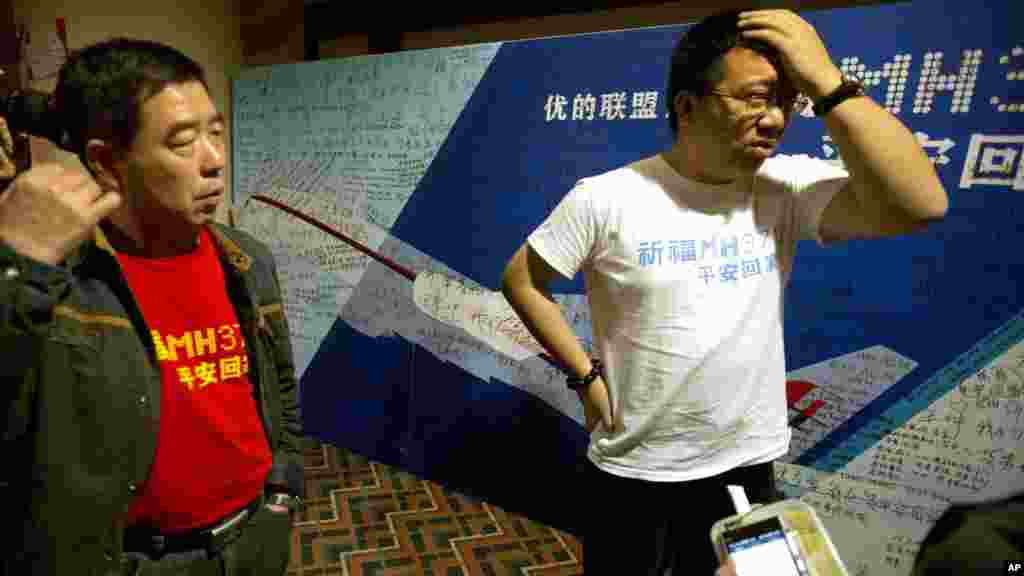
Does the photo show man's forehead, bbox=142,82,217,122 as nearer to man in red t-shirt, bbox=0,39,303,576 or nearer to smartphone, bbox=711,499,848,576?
man in red t-shirt, bbox=0,39,303,576

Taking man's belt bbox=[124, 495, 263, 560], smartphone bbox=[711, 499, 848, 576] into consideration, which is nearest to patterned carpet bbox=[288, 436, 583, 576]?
man's belt bbox=[124, 495, 263, 560]

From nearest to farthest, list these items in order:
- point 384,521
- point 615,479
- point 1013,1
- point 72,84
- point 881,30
→ point 72,84 → point 615,479 → point 1013,1 → point 881,30 → point 384,521

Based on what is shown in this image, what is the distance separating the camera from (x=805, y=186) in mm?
1354

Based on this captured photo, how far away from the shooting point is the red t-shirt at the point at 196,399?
3.88 feet

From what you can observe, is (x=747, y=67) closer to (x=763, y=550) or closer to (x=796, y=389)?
(x=763, y=550)

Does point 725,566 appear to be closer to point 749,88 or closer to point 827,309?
point 749,88

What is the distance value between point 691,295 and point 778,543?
0.52 meters

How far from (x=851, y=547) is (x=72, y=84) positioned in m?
2.70

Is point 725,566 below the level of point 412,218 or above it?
below

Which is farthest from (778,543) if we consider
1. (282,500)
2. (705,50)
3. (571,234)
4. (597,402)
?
(282,500)

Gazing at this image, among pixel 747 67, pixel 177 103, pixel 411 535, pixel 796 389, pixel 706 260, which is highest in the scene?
pixel 747 67

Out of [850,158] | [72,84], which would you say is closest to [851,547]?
[850,158]

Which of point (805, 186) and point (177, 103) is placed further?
point (805, 186)

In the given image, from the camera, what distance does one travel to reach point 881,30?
192cm
